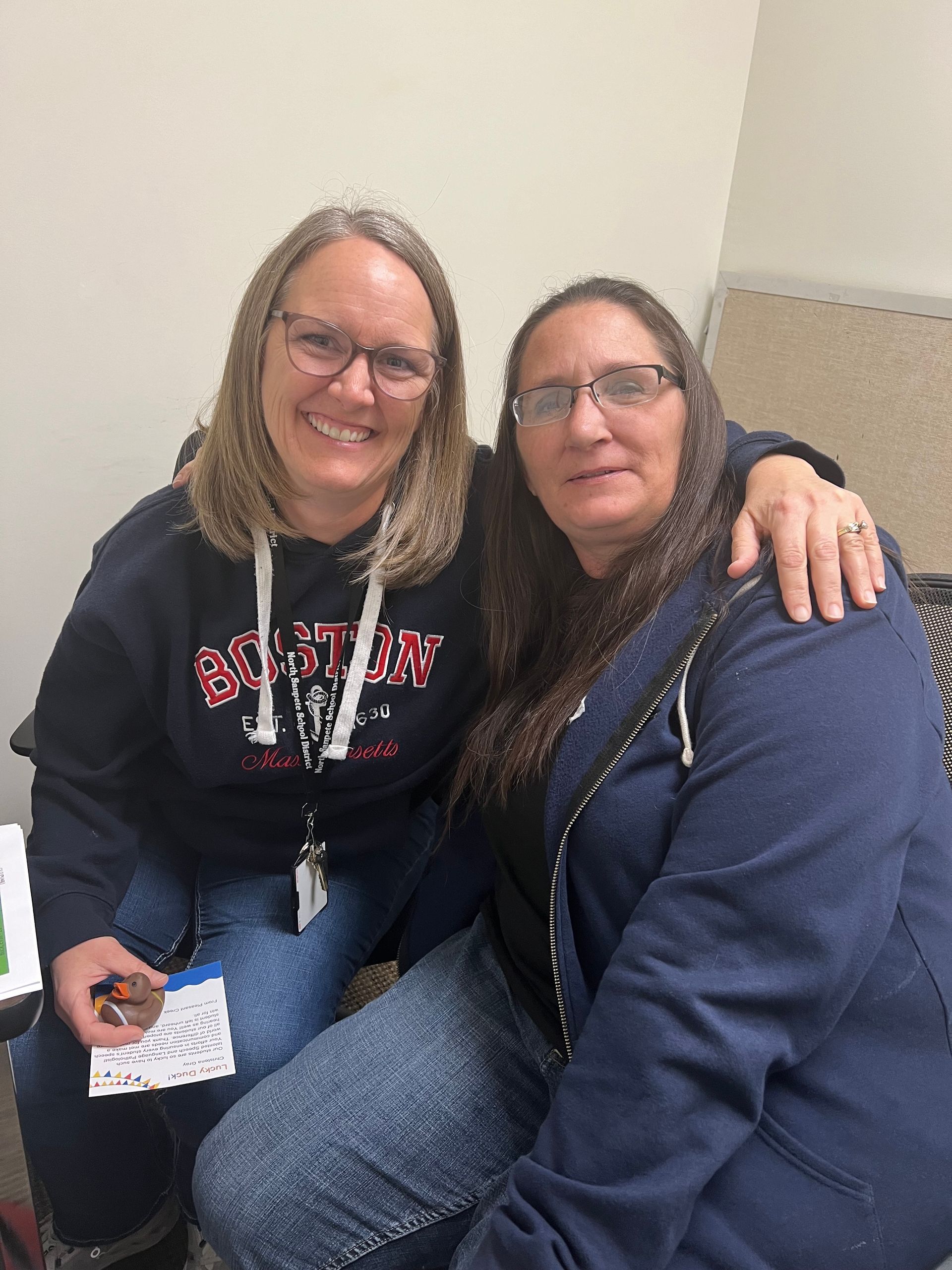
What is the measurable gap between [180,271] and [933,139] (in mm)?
1630

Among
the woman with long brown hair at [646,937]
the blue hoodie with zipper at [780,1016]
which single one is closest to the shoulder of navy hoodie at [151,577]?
the woman with long brown hair at [646,937]

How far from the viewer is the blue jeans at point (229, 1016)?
120cm

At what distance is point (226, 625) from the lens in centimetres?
126

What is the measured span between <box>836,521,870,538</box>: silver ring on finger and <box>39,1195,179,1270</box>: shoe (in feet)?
4.60

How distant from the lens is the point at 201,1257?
51.8 inches

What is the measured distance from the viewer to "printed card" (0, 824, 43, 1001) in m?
0.84

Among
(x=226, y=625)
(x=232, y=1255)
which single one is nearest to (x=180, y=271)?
(x=226, y=625)

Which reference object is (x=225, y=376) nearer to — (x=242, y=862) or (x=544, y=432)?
(x=544, y=432)

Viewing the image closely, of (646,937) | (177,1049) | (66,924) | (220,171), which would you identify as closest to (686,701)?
(646,937)

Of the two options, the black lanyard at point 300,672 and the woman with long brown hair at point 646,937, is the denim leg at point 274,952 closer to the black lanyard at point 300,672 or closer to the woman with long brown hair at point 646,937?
the woman with long brown hair at point 646,937

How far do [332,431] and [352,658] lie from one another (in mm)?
329

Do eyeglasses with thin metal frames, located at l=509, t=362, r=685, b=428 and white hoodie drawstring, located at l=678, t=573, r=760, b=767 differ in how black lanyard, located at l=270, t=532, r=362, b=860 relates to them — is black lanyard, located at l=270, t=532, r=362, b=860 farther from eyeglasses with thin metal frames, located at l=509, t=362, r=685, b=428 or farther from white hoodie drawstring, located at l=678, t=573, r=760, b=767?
white hoodie drawstring, located at l=678, t=573, r=760, b=767

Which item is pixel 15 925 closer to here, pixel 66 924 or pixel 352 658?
pixel 66 924

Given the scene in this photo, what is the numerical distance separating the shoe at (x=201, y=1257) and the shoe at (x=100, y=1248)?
7 cm
